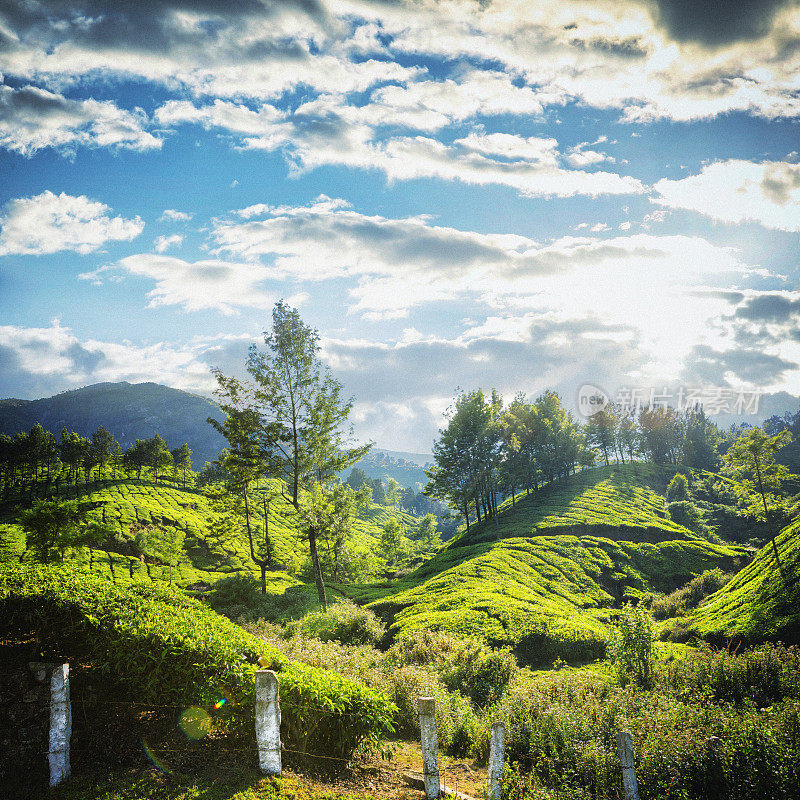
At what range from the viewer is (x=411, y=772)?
27.2 ft

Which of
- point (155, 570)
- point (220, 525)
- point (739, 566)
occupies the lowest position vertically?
point (739, 566)

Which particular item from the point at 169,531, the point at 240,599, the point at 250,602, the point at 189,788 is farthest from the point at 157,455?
the point at 189,788

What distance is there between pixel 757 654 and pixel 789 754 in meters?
8.53

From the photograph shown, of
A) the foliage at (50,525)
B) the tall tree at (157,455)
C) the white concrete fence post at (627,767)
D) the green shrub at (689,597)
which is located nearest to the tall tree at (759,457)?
the green shrub at (689,597)

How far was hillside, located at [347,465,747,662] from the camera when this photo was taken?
2008cm

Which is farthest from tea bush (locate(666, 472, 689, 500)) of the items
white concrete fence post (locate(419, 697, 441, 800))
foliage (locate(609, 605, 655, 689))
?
white concrete fence post (locate(419, 697, 441, 800))

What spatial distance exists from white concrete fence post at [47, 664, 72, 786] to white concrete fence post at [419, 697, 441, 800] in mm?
5351

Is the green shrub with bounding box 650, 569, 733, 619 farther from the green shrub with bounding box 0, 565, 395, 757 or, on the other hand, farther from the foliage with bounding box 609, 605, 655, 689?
the green shrub with bounding box 0, 565, 395, 757

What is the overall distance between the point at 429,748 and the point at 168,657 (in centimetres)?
479

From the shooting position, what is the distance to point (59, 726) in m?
6.23

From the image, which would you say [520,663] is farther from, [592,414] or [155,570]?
[592,414]

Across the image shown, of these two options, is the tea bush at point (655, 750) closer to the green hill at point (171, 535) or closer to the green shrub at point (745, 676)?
the green shrub at point (745, 676)

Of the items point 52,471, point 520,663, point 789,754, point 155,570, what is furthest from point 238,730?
point 52,471

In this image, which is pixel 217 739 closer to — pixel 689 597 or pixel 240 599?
pixel 240 599
